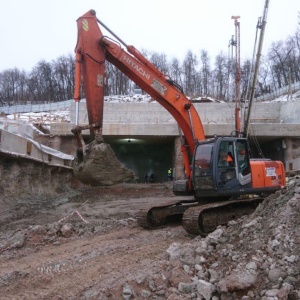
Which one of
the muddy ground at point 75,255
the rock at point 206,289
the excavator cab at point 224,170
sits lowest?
the muddy ground at point 75,255

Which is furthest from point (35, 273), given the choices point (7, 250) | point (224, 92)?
point (224, 92)

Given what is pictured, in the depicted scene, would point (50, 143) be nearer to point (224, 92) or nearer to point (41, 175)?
point (41, 175)

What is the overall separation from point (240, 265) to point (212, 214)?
2.96 m

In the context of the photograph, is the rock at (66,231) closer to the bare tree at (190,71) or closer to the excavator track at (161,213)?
the excavator track at (161,213)

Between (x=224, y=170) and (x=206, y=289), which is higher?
(x=224, y=170)

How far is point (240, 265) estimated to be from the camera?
4590 millimetres

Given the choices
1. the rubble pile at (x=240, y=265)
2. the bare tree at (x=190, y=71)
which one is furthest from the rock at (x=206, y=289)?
the bare tree at (x=190, y=71)

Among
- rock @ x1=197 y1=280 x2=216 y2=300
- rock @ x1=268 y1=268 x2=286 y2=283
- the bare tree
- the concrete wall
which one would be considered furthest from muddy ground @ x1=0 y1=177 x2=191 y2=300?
the bare tree

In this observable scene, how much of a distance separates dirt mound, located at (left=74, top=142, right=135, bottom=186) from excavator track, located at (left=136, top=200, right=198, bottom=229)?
0.98m

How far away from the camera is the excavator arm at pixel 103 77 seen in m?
8.78

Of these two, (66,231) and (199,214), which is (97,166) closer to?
(66,231)

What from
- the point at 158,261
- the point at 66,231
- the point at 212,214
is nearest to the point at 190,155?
the point at 212,214

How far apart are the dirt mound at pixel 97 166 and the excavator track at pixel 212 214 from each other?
1.94 m

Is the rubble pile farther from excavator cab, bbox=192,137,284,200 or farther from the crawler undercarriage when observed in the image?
excavator cab, bbox=192,137,284,200
